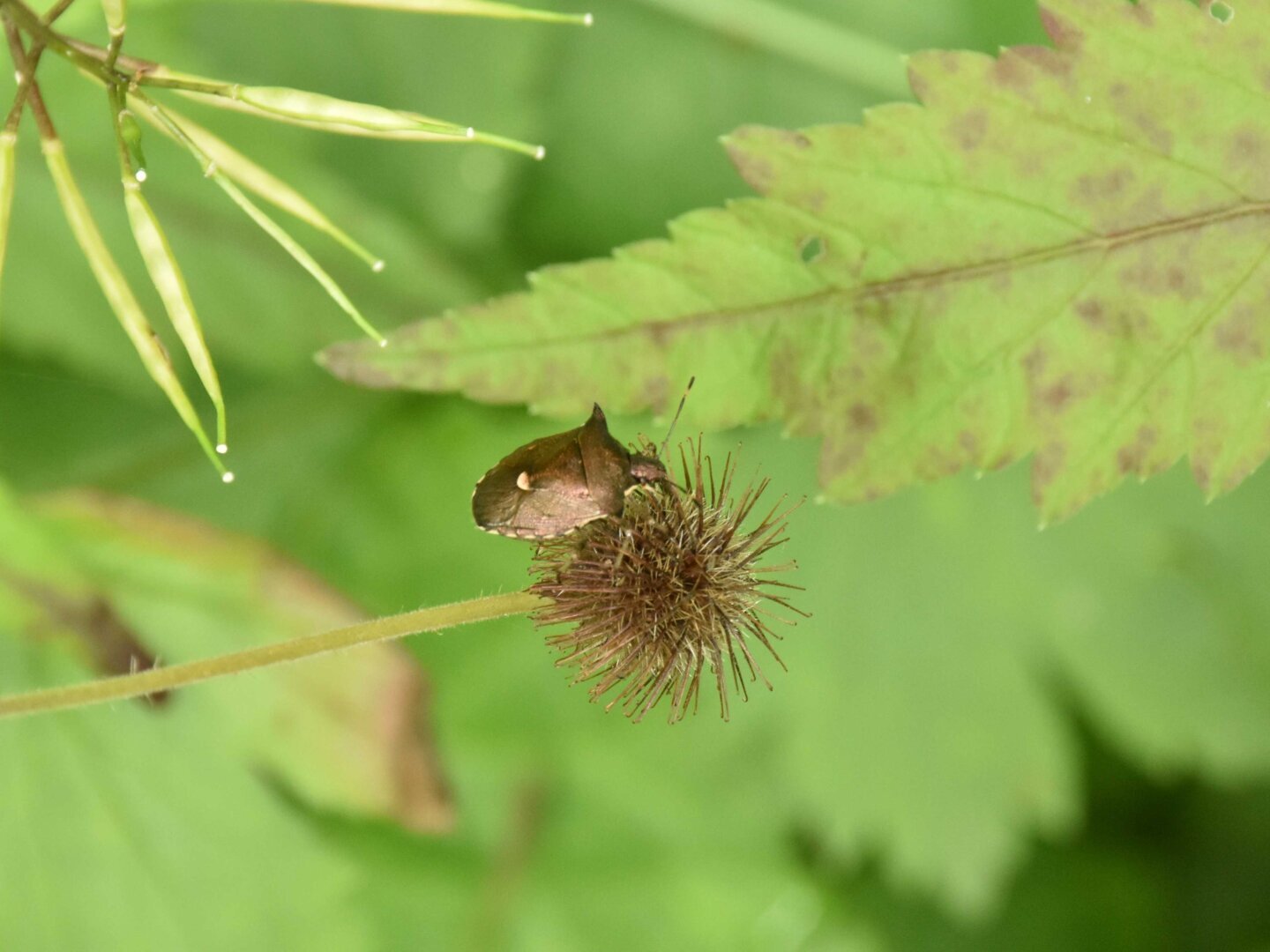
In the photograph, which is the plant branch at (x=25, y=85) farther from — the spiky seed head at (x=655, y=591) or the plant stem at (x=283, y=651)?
the spiky seed head at (x=655, y=591)

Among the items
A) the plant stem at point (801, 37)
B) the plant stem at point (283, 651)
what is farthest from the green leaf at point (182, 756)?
the plant stem at point (801, 37)

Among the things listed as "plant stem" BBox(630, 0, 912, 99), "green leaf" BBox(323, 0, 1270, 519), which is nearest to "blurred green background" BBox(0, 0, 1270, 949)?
"plant stem" BBox(630, 0, 912, 99)

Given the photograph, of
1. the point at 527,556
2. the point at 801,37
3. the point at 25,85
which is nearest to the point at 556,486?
the point at 25,85

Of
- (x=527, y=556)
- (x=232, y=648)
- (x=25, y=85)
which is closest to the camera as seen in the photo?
(x=25, y=85)

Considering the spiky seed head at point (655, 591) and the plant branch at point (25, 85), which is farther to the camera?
the spiky seed head at point (655, 591)

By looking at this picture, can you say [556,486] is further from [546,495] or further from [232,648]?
[232,648]

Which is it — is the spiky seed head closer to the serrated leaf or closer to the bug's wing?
the bug's wing
